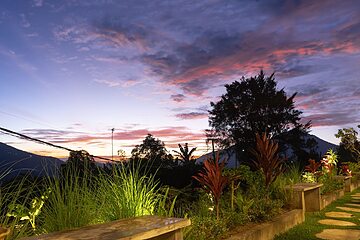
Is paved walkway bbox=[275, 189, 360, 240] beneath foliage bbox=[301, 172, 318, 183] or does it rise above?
beneath

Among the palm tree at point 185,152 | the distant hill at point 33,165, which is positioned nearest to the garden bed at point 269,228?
the distant hill at point 33,165

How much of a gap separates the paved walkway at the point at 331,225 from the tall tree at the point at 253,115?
19724 millimetres

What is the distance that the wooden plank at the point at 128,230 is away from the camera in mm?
2418

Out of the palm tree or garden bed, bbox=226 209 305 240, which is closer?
garden bed, bbox=226 209 305 240

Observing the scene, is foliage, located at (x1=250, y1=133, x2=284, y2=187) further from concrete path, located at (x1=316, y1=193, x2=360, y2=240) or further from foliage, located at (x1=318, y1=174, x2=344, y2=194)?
foliage, located at (x1=318, y1=174, x2=344, y2=194)

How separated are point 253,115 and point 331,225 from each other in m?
22.7

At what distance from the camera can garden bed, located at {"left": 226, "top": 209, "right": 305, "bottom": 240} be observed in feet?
13.8

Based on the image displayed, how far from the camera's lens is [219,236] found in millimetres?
3971

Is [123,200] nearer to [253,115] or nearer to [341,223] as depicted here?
[341,223]

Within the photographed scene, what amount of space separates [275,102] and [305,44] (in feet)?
56.9

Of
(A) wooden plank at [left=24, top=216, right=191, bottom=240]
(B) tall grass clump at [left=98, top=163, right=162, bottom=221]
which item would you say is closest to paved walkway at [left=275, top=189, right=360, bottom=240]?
(B) tall grass clump at [left=98, top=163, right=162, bottom=221]

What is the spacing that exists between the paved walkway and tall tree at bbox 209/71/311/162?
1972 cm

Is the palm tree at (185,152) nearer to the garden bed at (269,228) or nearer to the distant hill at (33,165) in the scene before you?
the garden bed at (269,228)

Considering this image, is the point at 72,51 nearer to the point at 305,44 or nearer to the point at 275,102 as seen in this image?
the point at 305,44
